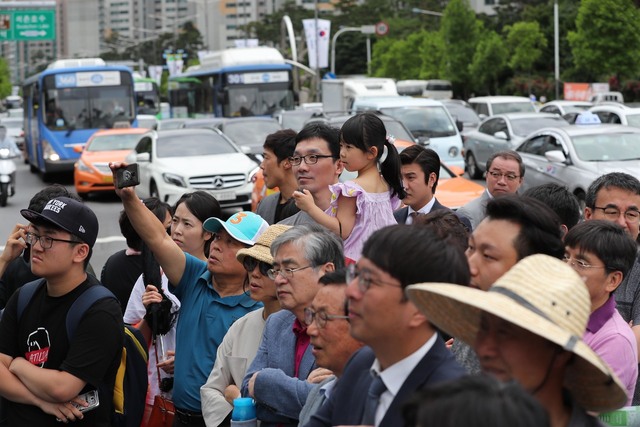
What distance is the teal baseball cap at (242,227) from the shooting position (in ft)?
17.8

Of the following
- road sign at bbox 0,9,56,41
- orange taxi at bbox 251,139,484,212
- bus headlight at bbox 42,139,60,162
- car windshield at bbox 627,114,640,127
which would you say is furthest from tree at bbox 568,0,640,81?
orange taxi at bbox 251,139,484,212

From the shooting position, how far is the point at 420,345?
310cm

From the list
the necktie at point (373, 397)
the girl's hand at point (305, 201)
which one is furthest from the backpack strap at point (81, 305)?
the necktie at point (373, 397)

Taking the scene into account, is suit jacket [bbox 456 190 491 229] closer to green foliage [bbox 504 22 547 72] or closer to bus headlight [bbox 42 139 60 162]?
bus headlight [bbox 42 139 60 162]

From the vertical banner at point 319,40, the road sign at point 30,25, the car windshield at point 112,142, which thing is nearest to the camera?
→ the car windshield at point 112,142

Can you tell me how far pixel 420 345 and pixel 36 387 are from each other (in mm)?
2140

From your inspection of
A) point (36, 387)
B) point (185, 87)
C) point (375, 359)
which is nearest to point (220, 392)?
point (36, 387)

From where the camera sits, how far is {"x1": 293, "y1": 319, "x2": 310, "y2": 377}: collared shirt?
440 centimetres

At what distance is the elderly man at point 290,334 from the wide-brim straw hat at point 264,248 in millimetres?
165

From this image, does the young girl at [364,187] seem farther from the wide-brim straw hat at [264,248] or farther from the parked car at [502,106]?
the parked car at [502,106]

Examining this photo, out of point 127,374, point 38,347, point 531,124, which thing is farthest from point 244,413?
point 531,124

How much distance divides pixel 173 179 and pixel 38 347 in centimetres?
1456

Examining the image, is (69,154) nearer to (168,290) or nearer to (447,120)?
(447,120)

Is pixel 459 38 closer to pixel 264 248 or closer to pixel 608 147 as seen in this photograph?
pixel 608 147
